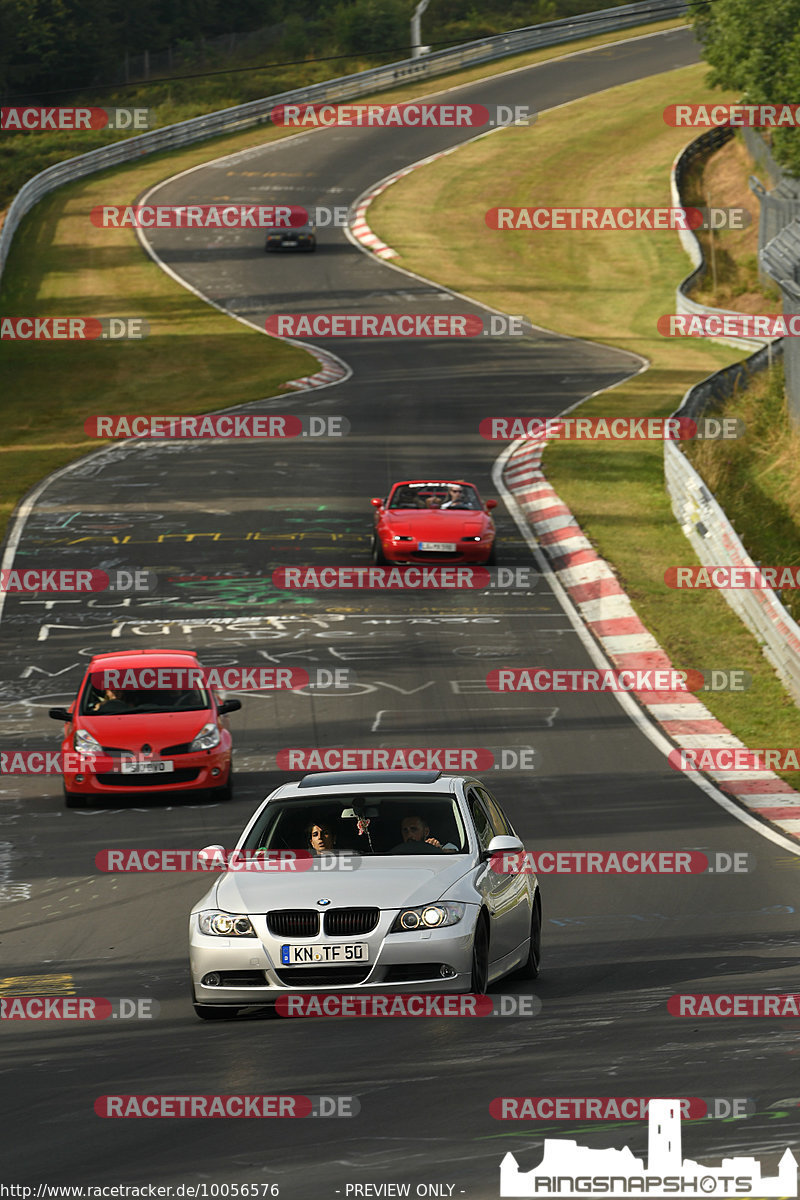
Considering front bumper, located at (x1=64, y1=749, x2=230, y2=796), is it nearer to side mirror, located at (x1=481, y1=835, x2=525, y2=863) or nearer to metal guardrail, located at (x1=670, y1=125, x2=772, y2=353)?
side mirror, located at (x1=481, y1=835, x2=525, y2=863)

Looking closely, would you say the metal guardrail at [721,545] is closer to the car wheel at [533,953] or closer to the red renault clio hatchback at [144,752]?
the red renault clio hatchback at [144,752]

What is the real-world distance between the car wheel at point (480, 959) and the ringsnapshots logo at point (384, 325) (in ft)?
149

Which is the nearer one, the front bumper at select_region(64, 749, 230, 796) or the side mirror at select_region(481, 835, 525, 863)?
the side mirror at select_region(481, 835, 525, 863)

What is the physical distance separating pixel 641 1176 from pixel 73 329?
51.0 meters

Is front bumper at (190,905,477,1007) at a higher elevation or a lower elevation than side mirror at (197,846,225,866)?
lower

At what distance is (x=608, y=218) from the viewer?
7269cm

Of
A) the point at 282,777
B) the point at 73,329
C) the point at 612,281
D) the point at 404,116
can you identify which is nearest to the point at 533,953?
the point at 282,777

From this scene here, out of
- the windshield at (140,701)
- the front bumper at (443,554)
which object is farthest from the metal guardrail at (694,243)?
the windshield at (140,701)

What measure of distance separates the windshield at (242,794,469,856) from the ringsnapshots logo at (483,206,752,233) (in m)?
61.2

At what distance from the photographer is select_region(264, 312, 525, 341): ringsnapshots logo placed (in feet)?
179

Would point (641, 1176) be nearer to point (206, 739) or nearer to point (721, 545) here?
point (206, 739)

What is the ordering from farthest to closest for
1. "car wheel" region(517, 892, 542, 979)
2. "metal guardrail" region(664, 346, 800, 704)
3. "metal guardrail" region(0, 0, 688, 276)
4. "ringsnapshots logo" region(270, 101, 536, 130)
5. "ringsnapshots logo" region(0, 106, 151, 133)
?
"ringsnapshots logo" region(270, 101, 536, 130) → "ringsnapshots logo" region(0, 106, 151, 133) → "metal guardrail" region(0, 0, 688, 276) → "metal guardrail" region(664, 346, 800, 704) → "car wheel" region(517, 892, 542, 979)

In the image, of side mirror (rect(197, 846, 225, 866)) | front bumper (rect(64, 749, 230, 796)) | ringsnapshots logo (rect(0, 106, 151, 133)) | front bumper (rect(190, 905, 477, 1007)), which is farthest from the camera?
ringsnapshots logo (rect(0, 106, 151, 133))

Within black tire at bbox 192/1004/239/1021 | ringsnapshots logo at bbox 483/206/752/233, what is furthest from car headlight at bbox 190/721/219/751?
ringsnapshots logo at bbox 483/206/752/233
